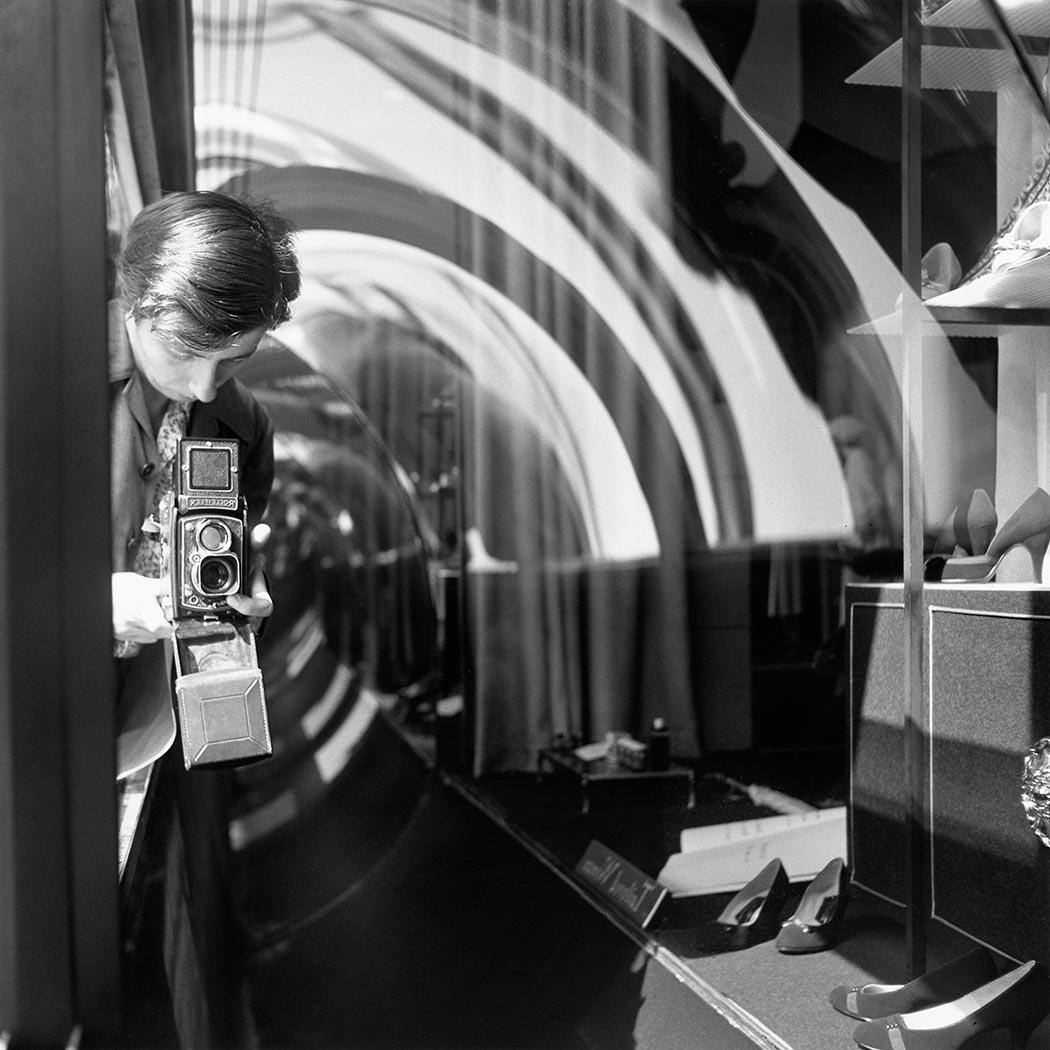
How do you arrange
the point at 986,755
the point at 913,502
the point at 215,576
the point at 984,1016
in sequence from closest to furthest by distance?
the point at 215,576 → the point at 984,1016 → the point at 986,755 → the point at 913,502

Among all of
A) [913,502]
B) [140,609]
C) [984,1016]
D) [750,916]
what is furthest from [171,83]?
[984,1016]

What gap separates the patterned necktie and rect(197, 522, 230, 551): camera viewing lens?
149mm

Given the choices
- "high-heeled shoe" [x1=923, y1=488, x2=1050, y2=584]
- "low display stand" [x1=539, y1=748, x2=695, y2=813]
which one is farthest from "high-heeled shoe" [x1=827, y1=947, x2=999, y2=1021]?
"low display stand" [x1=539, y1=748, x2=695, y2=813]

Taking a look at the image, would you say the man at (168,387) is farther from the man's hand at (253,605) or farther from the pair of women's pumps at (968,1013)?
the pair of women's pumps at (968,1013)

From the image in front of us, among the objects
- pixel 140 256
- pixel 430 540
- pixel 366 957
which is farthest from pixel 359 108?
pixel 430 540

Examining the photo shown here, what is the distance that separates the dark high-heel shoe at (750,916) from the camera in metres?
2.53

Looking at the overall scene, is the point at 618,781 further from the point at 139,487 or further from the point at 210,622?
the point at 210,622

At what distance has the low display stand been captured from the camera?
3.46 meters

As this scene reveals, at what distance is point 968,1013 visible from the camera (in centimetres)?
179

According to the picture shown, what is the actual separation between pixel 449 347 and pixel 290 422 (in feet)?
13.0

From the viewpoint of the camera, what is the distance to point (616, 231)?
15.1 ft

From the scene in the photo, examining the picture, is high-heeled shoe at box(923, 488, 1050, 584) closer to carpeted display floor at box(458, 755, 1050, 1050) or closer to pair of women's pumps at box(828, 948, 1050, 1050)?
carpeted display floor at box(458, 755, 1050, 1050)

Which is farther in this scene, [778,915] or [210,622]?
[778,915]

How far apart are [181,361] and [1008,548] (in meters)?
1.65
